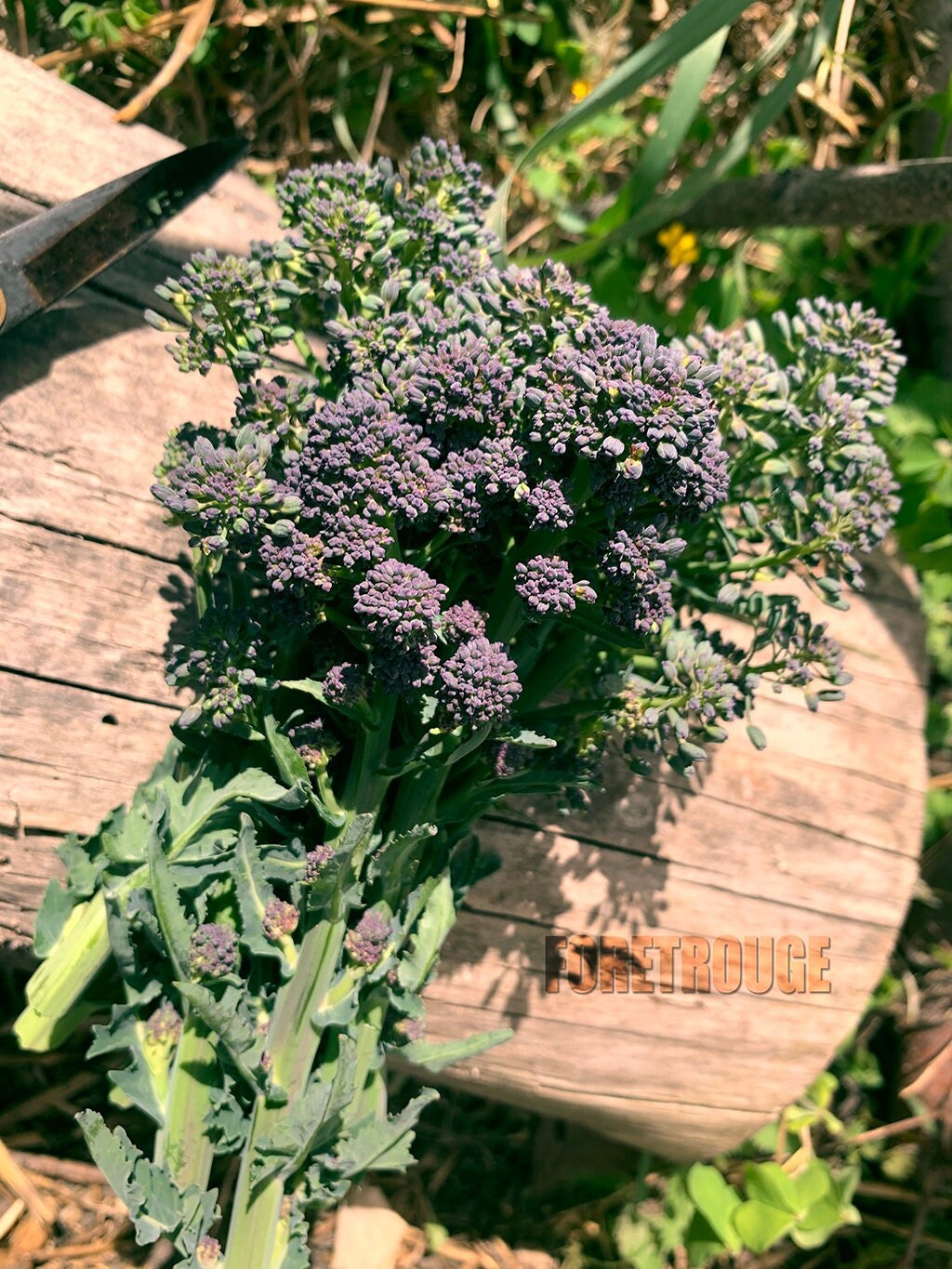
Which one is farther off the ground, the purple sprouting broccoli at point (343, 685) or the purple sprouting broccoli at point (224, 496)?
the purple sprouting broccoli at point (224, 496)

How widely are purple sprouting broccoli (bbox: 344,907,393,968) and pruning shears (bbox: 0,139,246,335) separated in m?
0.82

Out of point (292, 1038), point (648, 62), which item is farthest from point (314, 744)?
point (648, 62)

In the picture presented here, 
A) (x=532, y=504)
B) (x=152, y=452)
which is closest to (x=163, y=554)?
(x=152, y=452)

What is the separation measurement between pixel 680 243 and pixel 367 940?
152 centimetres

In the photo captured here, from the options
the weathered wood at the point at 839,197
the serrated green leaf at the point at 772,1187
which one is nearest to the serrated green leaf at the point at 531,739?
the serrated green leaf at the point at 772,1187

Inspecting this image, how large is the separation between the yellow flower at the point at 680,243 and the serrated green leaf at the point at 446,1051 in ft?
4.89

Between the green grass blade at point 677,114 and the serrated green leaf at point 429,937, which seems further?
the green grass blade at point 677,114

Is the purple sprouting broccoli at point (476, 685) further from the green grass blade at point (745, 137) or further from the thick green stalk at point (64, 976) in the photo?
the green grass blade at point (745, 137)

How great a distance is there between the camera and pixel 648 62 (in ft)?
4.75

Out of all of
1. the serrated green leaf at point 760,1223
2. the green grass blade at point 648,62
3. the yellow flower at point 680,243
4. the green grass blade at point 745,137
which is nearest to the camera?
the green grass blade at point 648,62

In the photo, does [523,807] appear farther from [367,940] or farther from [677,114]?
[677,114]

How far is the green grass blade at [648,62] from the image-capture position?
4.64ft

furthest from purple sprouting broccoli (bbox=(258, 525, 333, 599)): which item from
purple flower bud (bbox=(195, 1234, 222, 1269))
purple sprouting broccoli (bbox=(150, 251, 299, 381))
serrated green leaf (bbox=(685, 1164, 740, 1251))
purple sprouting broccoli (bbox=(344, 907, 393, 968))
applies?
serrated green leaf (bbox=(685, 1164, 740, 1251))

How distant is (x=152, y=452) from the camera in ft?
4.56
